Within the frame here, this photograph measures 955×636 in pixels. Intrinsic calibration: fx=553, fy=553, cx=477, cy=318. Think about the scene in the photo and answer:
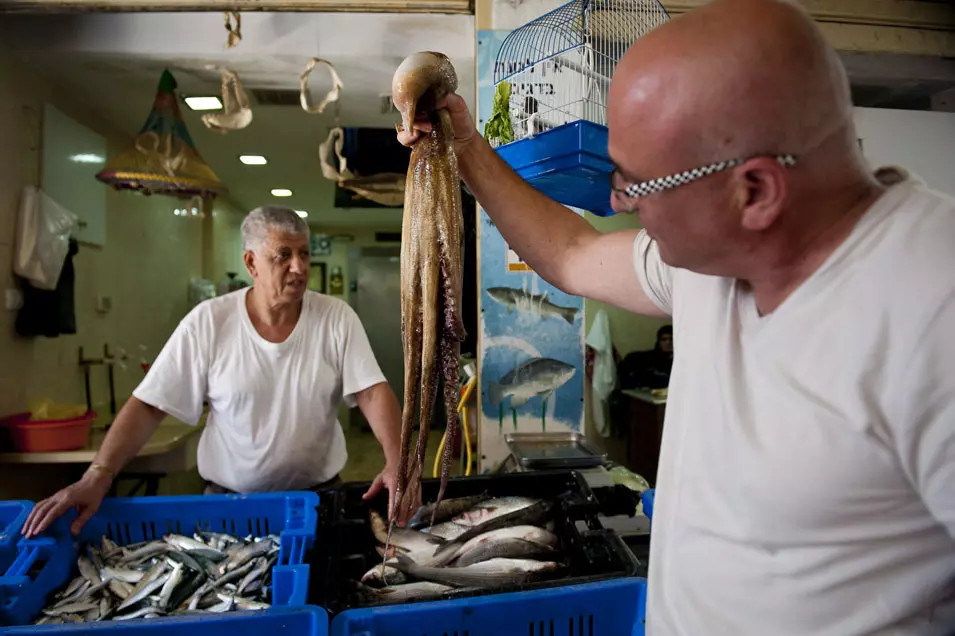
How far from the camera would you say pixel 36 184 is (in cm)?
394

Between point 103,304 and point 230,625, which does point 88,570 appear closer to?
point 230,625

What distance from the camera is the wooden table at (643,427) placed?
5.36 m

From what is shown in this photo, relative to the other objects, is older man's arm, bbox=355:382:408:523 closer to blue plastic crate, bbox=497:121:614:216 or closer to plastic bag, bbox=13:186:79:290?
blue plastic crate, bbox=497:121:614:216

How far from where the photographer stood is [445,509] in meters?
2.02

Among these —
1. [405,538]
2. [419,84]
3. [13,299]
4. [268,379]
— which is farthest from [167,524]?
[13,299]

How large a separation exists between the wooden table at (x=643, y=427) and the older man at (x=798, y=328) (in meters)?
4.56

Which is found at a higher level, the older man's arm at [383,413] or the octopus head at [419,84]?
the octopus head at [419,84]

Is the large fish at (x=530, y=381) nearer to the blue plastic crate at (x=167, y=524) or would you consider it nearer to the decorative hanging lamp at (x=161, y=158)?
the blue plastic crate at (x=167, y=524)

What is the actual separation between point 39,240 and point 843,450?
184 inches

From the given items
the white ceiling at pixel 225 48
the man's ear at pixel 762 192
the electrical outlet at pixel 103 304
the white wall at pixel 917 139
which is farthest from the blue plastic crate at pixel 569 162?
the electrical outlet at pixel 103 304

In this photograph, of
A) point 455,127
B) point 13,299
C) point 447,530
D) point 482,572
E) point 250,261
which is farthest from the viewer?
point 13,299

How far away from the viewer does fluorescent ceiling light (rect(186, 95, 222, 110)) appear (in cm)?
433

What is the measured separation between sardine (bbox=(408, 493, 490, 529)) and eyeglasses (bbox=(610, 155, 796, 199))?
1461mm

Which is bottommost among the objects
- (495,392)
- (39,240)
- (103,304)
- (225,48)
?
(495,392)
